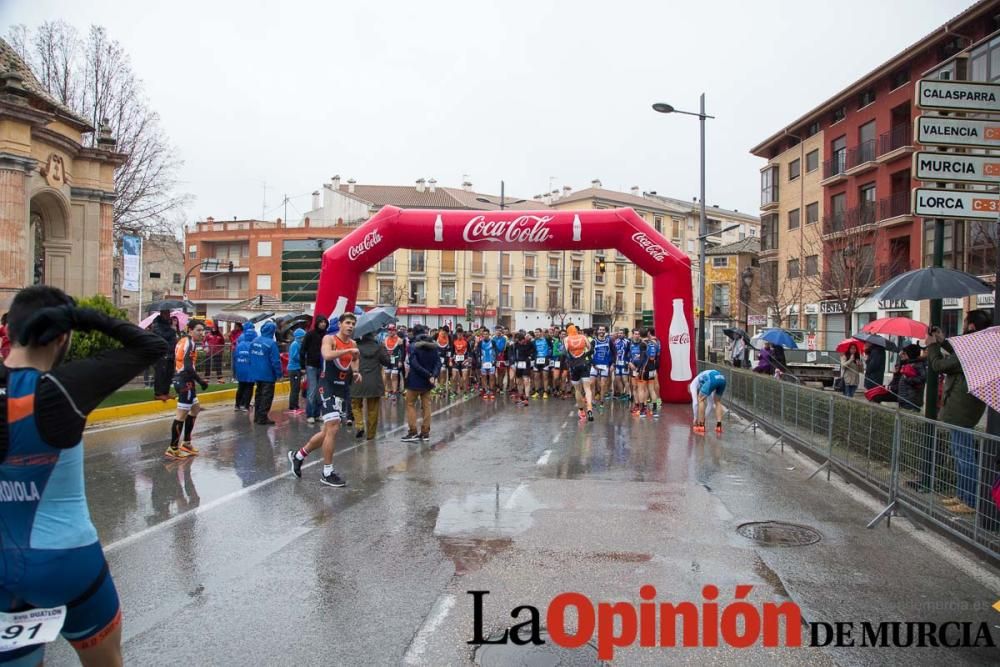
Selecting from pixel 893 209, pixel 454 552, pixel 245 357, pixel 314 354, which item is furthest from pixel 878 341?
pixel 893 209

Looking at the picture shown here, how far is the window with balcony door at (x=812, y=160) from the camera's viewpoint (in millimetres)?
43188

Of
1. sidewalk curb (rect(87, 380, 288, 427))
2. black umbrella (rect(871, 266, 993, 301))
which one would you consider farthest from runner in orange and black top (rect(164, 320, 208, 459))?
black umbrella (rect(871, 266, 993, 301))

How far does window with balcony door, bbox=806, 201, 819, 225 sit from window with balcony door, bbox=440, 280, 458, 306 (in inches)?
1349

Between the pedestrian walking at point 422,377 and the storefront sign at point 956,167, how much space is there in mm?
6797

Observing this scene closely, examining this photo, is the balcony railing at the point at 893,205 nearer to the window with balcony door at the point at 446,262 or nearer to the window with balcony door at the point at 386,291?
the window with balcony door at the point at 446,262

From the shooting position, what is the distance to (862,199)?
37719 mm

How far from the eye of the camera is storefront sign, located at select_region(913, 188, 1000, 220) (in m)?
6.69

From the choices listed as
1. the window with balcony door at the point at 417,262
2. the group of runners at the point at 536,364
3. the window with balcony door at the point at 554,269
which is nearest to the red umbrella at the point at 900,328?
the group of runners at the point at 536,364

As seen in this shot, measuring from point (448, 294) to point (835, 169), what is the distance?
3753 cm

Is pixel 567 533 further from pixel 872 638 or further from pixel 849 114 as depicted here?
pixel 849 114

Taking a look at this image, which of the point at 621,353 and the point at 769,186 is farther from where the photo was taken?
the point at 769,186

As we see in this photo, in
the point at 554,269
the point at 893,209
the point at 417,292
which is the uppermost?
the point at 893,209

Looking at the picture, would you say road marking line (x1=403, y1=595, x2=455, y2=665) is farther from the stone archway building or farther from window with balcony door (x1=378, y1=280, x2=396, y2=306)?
window with balcony door (x1=378, y1=280, x2=396, y2=306)

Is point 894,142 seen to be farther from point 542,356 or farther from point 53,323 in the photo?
point 53,323
